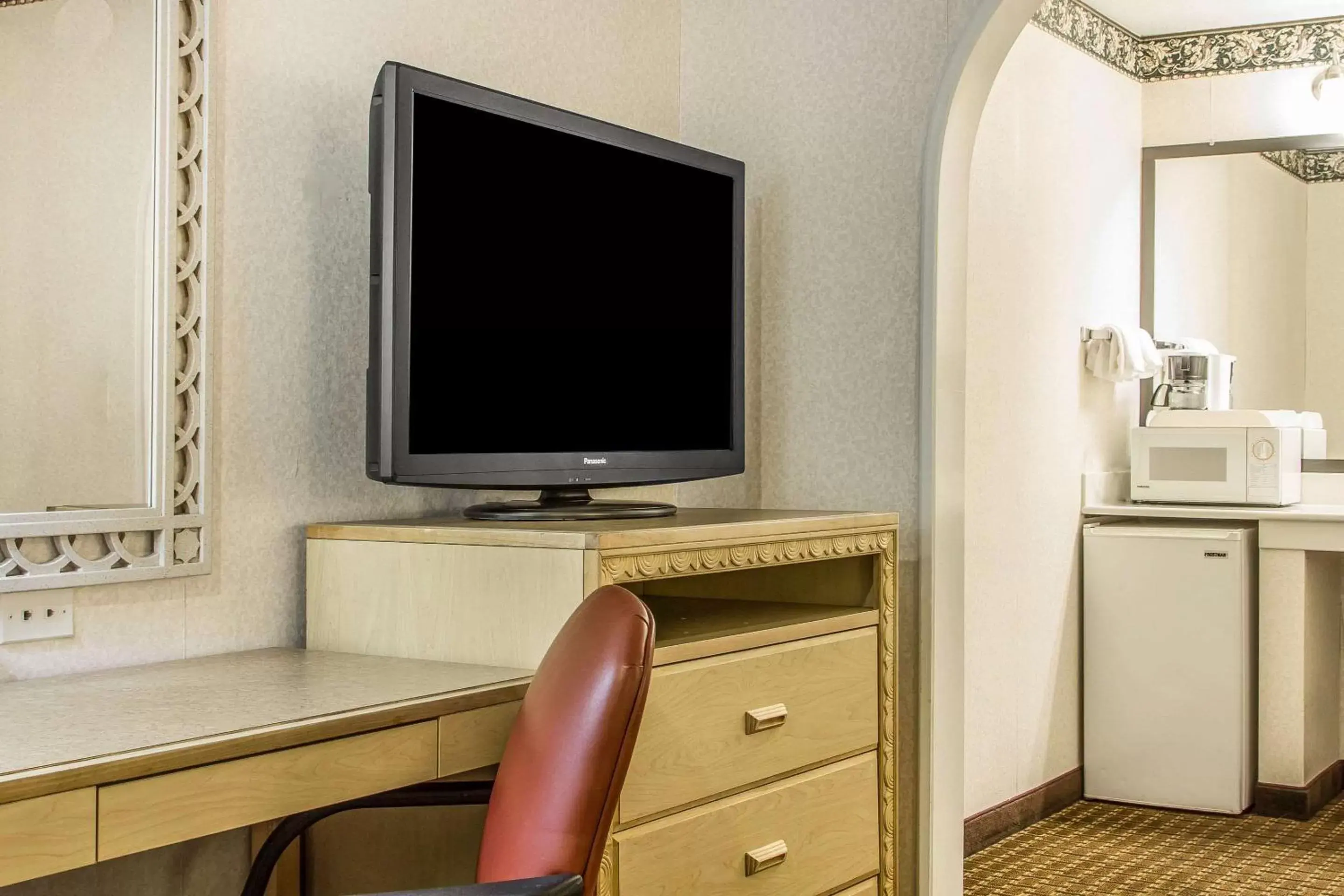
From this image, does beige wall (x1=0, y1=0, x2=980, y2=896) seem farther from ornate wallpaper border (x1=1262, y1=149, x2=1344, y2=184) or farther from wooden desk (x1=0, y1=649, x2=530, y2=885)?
ornate wallpaper border (x1=1262, y1=149, x2=1344, y2=184)

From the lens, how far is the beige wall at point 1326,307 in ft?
14.2

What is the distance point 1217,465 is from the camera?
410 centimetres

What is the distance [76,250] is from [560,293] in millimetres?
733

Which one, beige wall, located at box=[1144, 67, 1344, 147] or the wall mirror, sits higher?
beige wall, located at box=[1144, 67, 1344, 147]

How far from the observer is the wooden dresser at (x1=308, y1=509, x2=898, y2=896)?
187 cm

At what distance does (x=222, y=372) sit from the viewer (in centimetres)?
200

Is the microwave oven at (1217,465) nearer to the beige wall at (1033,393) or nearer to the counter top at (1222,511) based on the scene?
the counter top at (1222,511)

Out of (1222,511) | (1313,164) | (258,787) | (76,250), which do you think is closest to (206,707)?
(258,787)

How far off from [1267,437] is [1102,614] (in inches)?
27.7

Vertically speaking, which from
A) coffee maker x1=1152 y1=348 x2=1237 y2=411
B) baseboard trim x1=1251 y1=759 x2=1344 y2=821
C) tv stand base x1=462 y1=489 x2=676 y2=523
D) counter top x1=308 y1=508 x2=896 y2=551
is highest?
coffee maker x1=1152 y1=348 x2=1237 y2=411

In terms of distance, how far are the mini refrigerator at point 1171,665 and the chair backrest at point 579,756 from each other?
296cm

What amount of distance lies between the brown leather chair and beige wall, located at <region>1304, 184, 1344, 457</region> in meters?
3.59

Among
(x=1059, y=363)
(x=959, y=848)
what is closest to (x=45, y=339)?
(x=959, y=848)

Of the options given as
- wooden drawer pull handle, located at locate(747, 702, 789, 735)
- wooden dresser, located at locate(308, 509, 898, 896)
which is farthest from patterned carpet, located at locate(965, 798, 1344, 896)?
wooden drawer pull handle, located at locate(747, 702, 789, 735)
